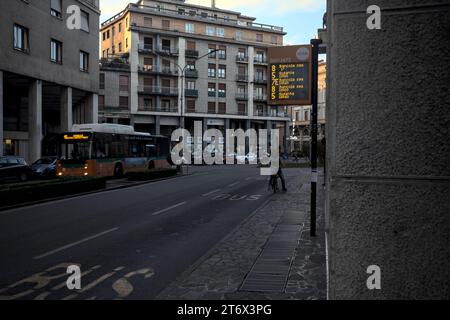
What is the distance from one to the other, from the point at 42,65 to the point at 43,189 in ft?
53.1

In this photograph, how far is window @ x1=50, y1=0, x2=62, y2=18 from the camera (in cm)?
2936

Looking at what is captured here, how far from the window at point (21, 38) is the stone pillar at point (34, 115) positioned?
7.39 ft

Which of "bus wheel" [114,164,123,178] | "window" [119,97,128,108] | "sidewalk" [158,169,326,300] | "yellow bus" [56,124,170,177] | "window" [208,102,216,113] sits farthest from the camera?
"window" [208,102,216,113]

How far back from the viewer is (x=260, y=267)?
6.50 m

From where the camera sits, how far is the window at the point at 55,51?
29734mm

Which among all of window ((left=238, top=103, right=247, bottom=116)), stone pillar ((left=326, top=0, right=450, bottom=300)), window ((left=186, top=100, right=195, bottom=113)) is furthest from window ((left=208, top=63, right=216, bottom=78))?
stone pillar ((left=326, top=0, right=450, bottom=300))

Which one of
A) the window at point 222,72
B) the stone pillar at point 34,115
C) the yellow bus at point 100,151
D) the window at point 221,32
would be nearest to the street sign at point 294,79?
the yellow bus at point 100,151

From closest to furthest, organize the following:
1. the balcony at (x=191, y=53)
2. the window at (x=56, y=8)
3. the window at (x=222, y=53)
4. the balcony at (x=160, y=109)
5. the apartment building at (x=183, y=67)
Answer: the window at (x=56, y=8), the apartment building at (x=183, y=67), the balcony at (x=160, y=109), the balcony at (x=191, y=53), the window at (x=222, y=53)

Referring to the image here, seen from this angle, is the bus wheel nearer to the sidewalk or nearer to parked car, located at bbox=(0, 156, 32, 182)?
parked car, located at bbox=(0, 156, 32, 182)

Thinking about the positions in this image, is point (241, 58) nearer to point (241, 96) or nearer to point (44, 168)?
point (241, 96)

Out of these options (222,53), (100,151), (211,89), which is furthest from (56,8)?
(222,53)

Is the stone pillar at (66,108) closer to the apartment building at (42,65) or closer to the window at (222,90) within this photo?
the apartment building at (42,65)

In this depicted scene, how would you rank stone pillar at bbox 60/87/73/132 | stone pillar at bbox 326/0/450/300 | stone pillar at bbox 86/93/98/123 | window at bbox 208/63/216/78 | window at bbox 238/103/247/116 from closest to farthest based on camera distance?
stone pillar at bbox 326/0/450/300
stone pillar at bbox 60/87/73/132
stone pillar at bbox 86/93/98/123
window at bbox 208/63/216/78
window at bbox 238/103/247/116

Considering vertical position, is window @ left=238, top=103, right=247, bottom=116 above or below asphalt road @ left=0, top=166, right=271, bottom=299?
above
